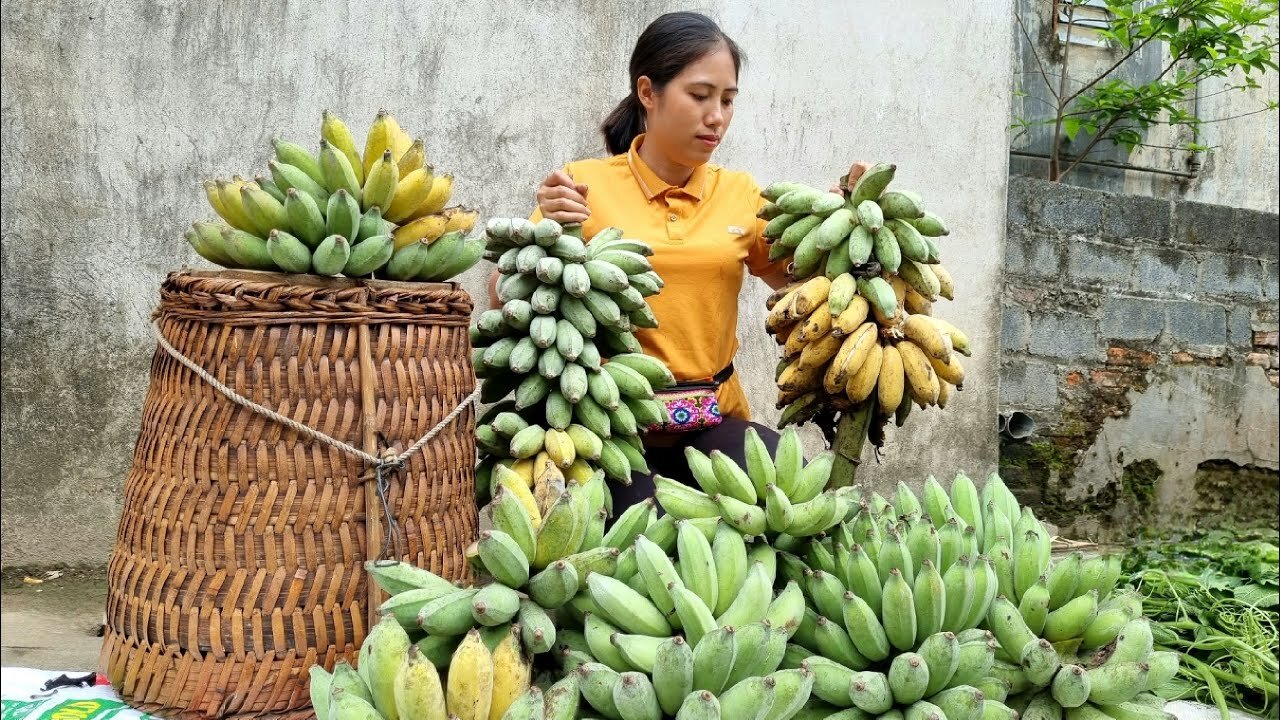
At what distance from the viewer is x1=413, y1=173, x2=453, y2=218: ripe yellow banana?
6.41ft

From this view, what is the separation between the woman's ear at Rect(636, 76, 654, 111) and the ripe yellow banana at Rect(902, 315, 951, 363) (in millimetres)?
1006

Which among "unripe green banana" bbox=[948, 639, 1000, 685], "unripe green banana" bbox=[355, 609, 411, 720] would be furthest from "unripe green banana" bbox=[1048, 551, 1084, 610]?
"unripe green banana" bbox=[355, 609, 411, 720]

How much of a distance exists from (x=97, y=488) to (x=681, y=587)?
2857mm

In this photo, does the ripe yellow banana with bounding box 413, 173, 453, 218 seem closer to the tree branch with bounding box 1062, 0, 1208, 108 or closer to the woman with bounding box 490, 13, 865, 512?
the woman with bounding box 490, 13, 865, 512

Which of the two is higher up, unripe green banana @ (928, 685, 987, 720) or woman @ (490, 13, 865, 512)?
woman @ (490, 13, 865, 512)

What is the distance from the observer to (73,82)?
319cm

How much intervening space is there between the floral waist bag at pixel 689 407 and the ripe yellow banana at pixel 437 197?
0.78m

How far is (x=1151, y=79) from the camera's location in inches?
205

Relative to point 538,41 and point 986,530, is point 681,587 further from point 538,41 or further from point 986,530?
point 538,41

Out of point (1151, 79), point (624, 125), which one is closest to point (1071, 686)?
point (624, 125)

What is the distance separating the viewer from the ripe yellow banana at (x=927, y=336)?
2.16 meters

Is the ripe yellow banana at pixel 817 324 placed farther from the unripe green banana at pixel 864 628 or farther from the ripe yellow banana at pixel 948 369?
the unripe green banana at pixel 864 628

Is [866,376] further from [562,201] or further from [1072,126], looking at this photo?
[1072,126]

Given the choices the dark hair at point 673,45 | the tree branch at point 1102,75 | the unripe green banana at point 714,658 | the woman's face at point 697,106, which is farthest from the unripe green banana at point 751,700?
the tree branch at point 1102,75
